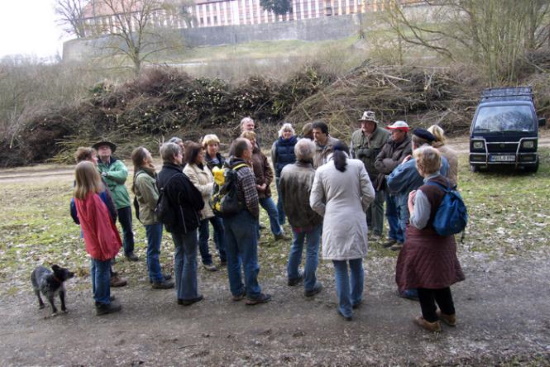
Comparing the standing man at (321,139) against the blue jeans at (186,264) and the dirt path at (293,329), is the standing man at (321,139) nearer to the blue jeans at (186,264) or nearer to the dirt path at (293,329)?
the dirt path at (293,329)

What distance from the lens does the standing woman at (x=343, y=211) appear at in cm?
421

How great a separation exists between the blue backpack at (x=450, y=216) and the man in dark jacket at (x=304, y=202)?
1.37m

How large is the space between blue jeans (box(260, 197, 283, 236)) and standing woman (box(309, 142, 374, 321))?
6.95 ft

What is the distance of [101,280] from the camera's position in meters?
4.79

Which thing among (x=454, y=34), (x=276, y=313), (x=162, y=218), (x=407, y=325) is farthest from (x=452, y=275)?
(x=454, y=34)

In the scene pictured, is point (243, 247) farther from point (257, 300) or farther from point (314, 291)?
point (314, 291)

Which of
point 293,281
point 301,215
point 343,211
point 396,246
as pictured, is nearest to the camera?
point 343,211

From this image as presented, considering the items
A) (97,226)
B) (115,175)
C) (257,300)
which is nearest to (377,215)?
(257,300)

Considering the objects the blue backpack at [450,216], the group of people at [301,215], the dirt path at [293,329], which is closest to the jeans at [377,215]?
the group of people at [301,215]

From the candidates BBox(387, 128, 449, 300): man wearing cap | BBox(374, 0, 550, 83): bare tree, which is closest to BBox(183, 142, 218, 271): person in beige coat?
BBox(387, 128, 449, 300): man wearing cap

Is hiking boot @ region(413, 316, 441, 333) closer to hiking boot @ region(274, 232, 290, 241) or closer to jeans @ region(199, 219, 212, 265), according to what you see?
jeans @ region(199, 219, 212, 265)

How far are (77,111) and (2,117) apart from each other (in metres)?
3.94

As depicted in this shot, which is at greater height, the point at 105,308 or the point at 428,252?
the point at 428,252

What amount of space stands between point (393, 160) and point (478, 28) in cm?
1701
